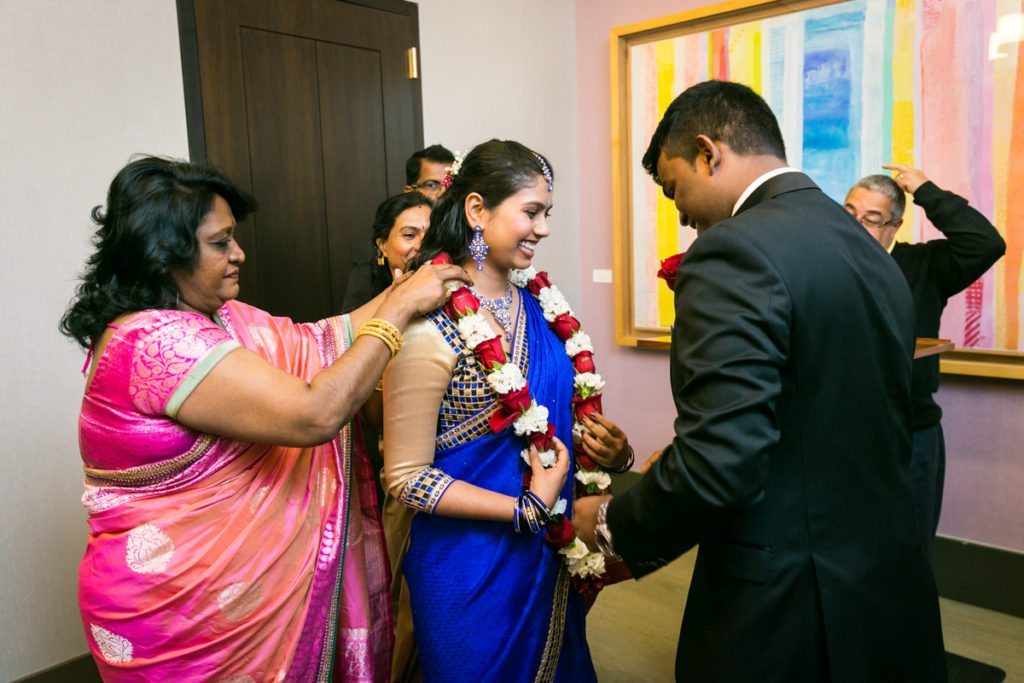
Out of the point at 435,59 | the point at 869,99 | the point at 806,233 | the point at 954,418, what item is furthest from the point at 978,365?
the point at 435,59

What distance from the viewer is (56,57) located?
2.31 metres

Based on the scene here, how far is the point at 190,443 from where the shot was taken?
1395 millimetres

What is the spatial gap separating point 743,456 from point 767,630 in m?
0.33

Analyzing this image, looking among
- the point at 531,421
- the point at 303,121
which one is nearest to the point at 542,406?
the point at 531,421

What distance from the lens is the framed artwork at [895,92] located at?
290 centimetres

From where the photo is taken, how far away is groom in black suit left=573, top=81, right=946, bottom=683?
112cm

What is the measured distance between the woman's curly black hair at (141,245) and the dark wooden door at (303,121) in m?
1.38

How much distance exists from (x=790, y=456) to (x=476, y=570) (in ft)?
2.49

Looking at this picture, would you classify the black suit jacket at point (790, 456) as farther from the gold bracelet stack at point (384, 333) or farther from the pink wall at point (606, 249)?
the pink wall at point (606, 249)

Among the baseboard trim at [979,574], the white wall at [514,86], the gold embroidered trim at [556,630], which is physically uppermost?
the white wall at [514,86]

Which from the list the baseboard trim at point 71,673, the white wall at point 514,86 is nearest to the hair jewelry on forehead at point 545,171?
the white wall at point 514,86

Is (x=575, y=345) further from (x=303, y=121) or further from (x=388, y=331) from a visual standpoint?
(x=303, y=121)

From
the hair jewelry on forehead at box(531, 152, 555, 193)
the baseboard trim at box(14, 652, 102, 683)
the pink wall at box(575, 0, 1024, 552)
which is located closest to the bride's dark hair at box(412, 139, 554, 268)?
the hair jewelry on forehead at box(531, 152, 555, 193)

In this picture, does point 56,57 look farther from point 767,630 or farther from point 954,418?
point 954,418
